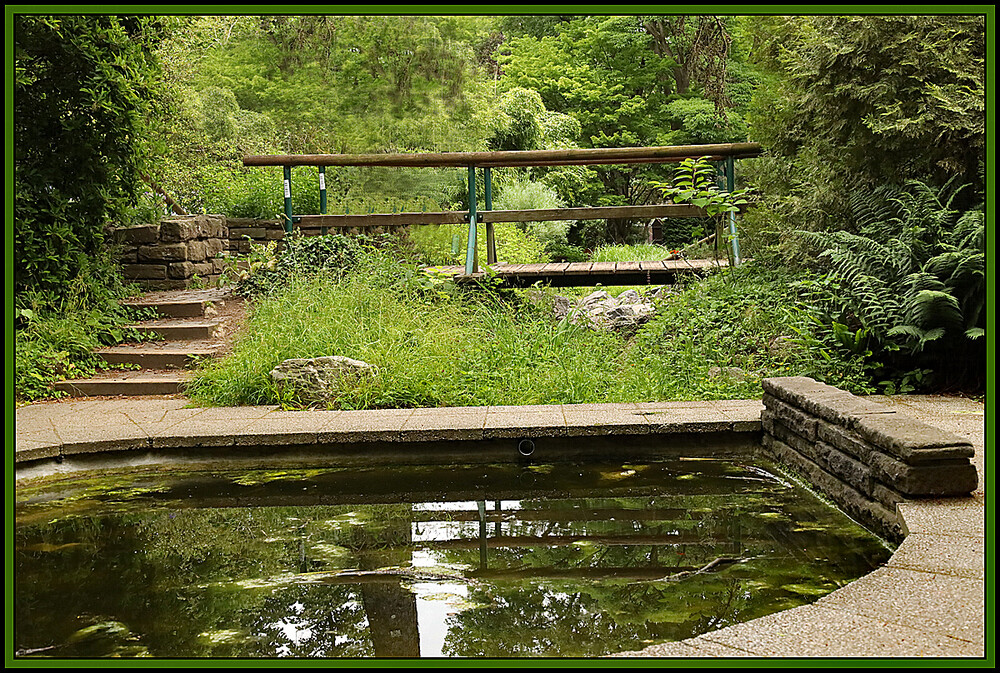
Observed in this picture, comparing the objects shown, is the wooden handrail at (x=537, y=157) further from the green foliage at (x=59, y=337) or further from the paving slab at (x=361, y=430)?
the paving slab at (x=361, y=430)

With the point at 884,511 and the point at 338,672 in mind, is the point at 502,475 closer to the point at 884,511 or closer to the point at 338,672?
the point at 884,511

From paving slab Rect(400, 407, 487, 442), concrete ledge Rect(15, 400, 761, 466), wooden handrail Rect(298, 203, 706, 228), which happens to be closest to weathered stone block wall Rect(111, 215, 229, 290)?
wooden handrail Rect(298, 203, 706, 228)

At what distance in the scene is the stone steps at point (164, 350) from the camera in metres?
6.04

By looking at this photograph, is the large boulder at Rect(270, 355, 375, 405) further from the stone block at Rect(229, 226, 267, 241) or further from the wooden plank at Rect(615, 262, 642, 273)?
the stone block at Rect(229, 226, 267, 241)

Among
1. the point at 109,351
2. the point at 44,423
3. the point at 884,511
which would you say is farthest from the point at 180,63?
the point at 884,511

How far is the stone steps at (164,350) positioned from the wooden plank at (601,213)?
2.56 metres

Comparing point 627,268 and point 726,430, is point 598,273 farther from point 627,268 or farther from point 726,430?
point 726,430

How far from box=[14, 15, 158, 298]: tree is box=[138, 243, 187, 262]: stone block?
711mm

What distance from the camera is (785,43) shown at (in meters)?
7.01

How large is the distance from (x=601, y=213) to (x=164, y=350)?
3.88 metres

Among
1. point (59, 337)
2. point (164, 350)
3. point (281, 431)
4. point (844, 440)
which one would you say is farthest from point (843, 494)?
point (59, 337)

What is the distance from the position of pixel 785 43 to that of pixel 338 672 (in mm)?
6476

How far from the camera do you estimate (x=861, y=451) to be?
3393 mm

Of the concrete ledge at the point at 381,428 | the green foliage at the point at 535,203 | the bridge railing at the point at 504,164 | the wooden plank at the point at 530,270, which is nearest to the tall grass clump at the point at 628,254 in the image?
the green foliage at the point at 535,203
